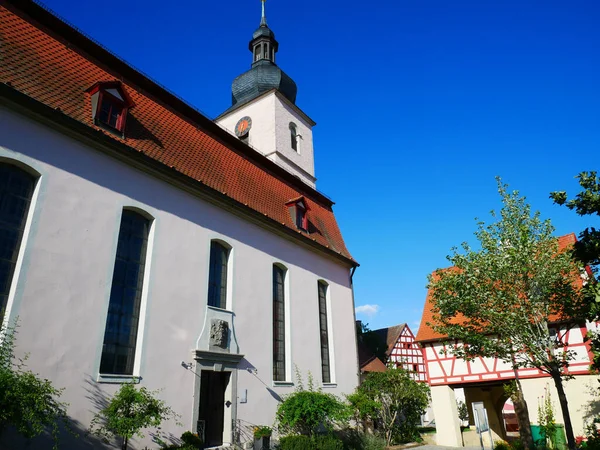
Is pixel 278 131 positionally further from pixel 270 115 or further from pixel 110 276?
pixel 110 276

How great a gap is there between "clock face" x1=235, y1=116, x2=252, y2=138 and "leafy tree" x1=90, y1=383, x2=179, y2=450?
1879cm

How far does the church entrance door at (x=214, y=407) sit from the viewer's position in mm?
11898

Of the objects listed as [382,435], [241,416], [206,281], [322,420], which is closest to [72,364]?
[206,281]

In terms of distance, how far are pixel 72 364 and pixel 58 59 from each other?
7.52 metres

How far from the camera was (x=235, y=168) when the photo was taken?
1525cm

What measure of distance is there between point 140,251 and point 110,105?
12.9 feet

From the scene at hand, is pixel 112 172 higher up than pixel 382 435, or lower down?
higher up

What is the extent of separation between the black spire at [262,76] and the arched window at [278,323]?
1412cm

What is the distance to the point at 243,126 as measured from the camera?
25.6 meters

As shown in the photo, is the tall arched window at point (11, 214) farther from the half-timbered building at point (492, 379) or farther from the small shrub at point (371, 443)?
the half-timbered building at point (492, 379)

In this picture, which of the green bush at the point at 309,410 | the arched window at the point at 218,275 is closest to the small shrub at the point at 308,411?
the green bush at the point at 309,410

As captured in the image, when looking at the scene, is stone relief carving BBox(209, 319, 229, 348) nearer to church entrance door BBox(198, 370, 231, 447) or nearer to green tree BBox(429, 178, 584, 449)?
church entrance door BBox(198, 370, 231, 447)

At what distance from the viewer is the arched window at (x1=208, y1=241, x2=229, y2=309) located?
491 inches

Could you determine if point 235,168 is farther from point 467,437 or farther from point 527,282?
point 467,437
